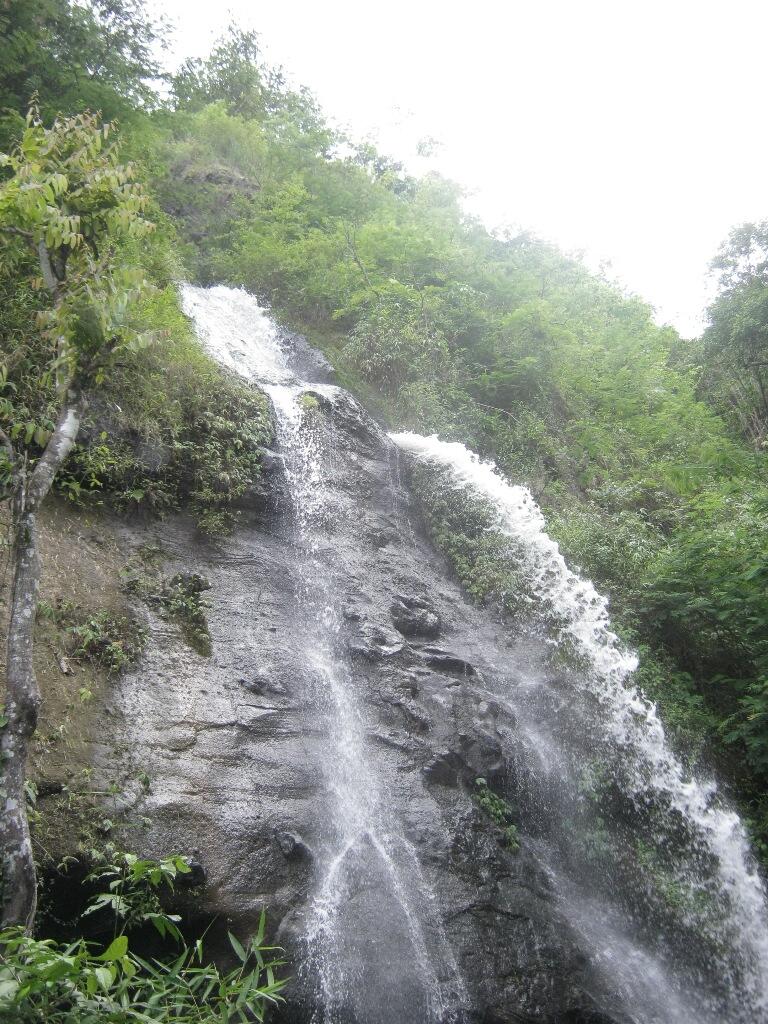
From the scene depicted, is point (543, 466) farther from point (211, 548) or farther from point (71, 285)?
point (71, 285)

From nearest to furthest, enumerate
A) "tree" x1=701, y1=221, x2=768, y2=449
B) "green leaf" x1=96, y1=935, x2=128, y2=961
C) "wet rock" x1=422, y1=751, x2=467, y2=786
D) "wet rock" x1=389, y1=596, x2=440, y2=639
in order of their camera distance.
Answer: "green leaf" x1=96, y1=935, x2=128, y2=961 → "wet rock" x1=422, y1=751, x2=467, y2=786 → "wet rock" x1=389, y1=596, x2=440, y2=639 → "tree" x1=701, y1=221, x2=768, y2=449

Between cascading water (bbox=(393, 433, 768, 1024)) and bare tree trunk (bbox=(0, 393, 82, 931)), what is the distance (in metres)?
4.79

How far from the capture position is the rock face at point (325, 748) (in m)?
5.15

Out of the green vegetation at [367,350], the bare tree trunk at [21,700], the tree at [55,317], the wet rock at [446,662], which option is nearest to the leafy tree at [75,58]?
the green vegetation at [367,350]

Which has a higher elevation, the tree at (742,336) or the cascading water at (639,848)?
the tree at (742,336)

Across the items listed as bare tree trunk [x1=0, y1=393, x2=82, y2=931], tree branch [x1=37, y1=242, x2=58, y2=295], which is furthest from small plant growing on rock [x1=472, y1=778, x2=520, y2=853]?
tree branch [x1=37, y1=242, x2=58, y2=295]

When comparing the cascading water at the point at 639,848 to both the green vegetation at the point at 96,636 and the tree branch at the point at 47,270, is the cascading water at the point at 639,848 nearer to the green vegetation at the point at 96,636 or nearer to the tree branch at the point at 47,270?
the green vegetation at the point at 96,636

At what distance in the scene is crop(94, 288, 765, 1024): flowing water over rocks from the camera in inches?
202

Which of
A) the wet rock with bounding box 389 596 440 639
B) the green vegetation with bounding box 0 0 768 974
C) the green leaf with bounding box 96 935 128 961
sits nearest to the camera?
the green leaf with bounding box 96 935 128 961

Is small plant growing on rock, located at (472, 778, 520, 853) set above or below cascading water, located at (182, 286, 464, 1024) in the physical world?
above

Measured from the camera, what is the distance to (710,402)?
1834 centimetres

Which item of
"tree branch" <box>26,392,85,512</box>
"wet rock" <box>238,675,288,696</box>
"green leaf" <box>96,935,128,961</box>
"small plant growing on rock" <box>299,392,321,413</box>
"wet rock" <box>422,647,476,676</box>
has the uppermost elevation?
"small plant growing on rock" <box>299,392,321,413</box>

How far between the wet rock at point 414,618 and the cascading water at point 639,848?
1278mm

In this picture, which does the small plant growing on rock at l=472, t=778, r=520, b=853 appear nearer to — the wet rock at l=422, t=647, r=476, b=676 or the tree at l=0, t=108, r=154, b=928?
the wet rock at l=422, t=647, r=476, b=676
